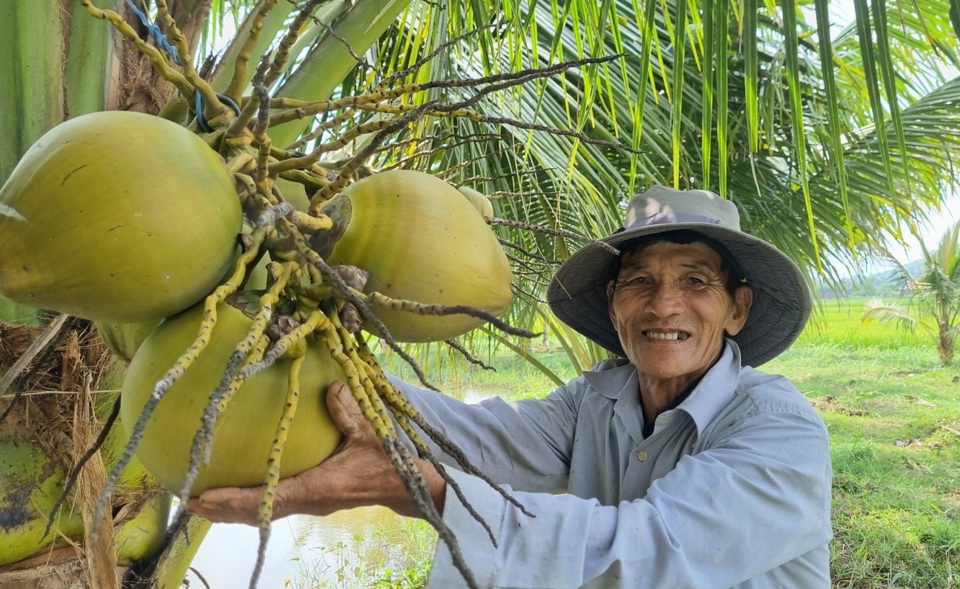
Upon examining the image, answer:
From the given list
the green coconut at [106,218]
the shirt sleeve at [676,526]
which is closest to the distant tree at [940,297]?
the shirt sleeve at [676,526]

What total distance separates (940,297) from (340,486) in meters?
9.41

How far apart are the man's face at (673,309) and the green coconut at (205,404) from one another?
83 cm

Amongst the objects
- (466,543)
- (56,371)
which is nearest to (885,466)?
(466,543)

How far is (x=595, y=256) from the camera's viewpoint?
1460 millimetres

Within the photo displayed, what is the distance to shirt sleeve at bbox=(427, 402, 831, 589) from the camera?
870 millimetres

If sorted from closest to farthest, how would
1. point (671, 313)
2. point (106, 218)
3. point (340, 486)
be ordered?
1. point (106, 218)
2. point (340, 486)
3. point (671, 313)

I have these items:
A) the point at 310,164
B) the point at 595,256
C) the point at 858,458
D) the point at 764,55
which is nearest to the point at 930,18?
the point at 764,55

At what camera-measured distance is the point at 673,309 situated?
4.50 ft

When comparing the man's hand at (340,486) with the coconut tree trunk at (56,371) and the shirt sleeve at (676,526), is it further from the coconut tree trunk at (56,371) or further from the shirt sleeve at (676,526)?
the coconut tree trunk at (56,371)

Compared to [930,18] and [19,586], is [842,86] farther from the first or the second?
[19,586]

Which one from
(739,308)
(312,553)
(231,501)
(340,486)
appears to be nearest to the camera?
(231,501)

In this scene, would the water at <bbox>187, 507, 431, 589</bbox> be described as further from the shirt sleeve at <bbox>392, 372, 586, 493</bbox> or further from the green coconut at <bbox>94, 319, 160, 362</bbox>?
the green coconut at <bbox>94, 319, 160, 362</bbox>

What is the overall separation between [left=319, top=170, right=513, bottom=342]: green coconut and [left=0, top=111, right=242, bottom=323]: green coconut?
0.48ft

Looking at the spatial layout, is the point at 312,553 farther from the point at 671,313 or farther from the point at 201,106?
the point at 201,106
